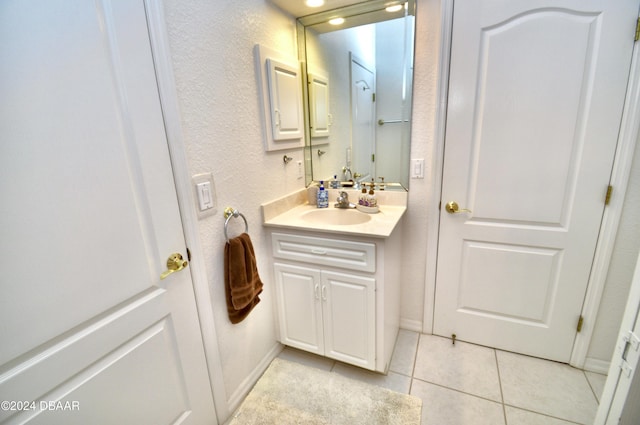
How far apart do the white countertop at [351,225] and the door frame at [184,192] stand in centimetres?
50

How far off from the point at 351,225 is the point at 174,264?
2.96ft

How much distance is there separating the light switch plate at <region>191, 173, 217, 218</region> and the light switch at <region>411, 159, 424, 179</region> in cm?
119

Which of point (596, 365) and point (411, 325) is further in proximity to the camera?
point (411, 325)

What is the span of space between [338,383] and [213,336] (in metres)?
0.80

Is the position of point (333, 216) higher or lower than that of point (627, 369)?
higher

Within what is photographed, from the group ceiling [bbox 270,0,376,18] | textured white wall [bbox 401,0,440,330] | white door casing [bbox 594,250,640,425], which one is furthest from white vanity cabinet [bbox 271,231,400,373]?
ceiling [bbox 270,0,376,18]

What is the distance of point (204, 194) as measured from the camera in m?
1.21

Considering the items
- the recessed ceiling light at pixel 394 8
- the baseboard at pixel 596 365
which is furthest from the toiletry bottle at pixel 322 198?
the baseboard at pixel 596 365

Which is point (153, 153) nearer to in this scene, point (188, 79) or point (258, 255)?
point (188, 79)

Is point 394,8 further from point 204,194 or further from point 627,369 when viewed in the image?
point 627,369

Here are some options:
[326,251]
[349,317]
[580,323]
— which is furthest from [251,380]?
[580,323]

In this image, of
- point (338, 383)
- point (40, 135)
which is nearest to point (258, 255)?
point (338, 383)

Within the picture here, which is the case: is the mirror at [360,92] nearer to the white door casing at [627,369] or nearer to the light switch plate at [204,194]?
the light switch plate at [204,194]

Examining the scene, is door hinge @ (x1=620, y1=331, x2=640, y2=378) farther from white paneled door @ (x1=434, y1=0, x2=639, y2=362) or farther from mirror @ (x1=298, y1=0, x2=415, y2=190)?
mirror @ (x1=298, y1=0, x2=415, y2=190)
